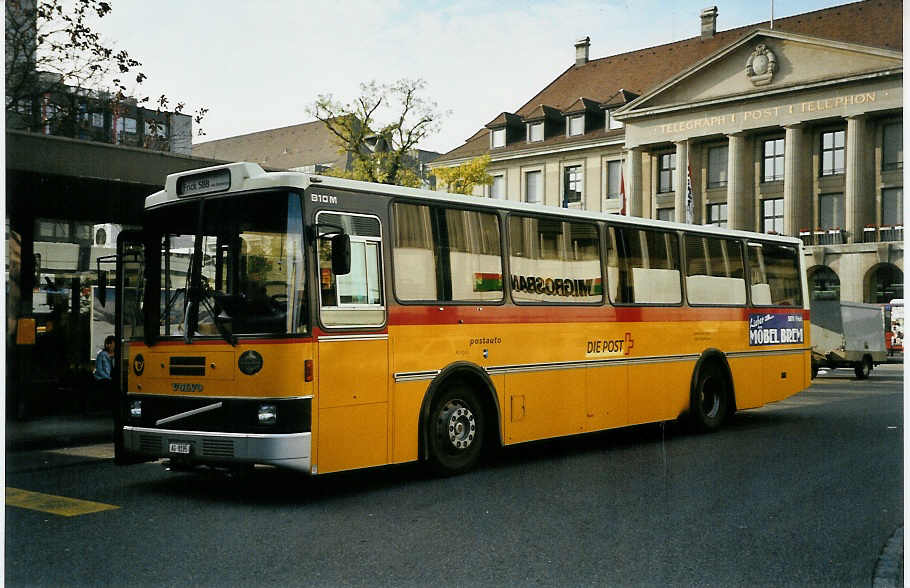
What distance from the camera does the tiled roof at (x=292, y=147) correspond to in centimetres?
8775

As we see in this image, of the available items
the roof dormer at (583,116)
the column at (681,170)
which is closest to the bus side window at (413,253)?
the column at (681,170)

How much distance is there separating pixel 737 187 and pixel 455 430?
174 ft

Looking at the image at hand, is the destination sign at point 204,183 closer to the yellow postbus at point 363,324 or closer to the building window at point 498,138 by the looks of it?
the yellow postbus at point 363,324

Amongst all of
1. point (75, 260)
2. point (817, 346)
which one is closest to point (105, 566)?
point (75, 260)

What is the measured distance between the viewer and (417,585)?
19.7 ft

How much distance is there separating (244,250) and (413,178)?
124ft

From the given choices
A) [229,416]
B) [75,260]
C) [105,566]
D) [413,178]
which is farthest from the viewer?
[413,178]

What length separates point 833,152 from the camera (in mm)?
57281

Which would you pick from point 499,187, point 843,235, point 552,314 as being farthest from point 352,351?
point 499,187

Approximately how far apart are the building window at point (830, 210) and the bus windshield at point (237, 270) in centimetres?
4914

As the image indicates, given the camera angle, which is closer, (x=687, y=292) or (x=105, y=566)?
(x=105, y=566)

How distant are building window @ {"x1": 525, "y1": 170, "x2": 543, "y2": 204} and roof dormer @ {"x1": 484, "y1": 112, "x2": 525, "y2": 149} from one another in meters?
3.33

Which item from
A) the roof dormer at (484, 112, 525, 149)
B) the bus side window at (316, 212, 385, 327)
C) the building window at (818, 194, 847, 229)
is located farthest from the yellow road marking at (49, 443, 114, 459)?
the roof dormer at (484, 112, 525, 149)

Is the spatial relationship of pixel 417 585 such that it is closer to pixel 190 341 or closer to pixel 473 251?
pixel 190 341
